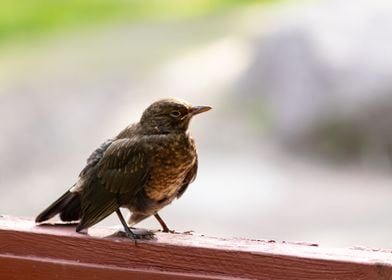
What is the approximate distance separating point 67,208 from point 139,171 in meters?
0.20

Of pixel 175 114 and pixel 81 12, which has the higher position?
pixel 175 114

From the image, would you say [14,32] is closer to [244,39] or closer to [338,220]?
[244,39]

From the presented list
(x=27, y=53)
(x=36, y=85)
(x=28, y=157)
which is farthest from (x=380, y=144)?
A: (x=27, y=53)

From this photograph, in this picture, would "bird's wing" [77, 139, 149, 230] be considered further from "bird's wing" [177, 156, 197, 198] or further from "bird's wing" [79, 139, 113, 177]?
"bird's wing" [177, 156, 197, 198]

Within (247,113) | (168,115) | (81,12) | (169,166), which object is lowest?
(247,113)

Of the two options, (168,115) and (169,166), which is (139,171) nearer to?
(169,166)

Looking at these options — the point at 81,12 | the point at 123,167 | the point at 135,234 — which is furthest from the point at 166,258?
the point at 81,12

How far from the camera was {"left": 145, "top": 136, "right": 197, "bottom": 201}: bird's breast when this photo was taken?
2.75 m

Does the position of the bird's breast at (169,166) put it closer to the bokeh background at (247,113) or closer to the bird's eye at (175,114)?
the bird's eye at (175,114)

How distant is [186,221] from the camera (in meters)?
7.15

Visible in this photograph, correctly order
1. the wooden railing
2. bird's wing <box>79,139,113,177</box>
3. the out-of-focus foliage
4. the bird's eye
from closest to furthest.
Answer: the wooden railing → bird's wing <box>79,139,113,177</box> → the bird's eye → the out-of-focus foliage

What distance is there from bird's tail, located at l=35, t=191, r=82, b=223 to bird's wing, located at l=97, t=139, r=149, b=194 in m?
0.08

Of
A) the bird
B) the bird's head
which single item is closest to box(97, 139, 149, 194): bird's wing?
the bird

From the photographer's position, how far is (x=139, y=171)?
2727mm
